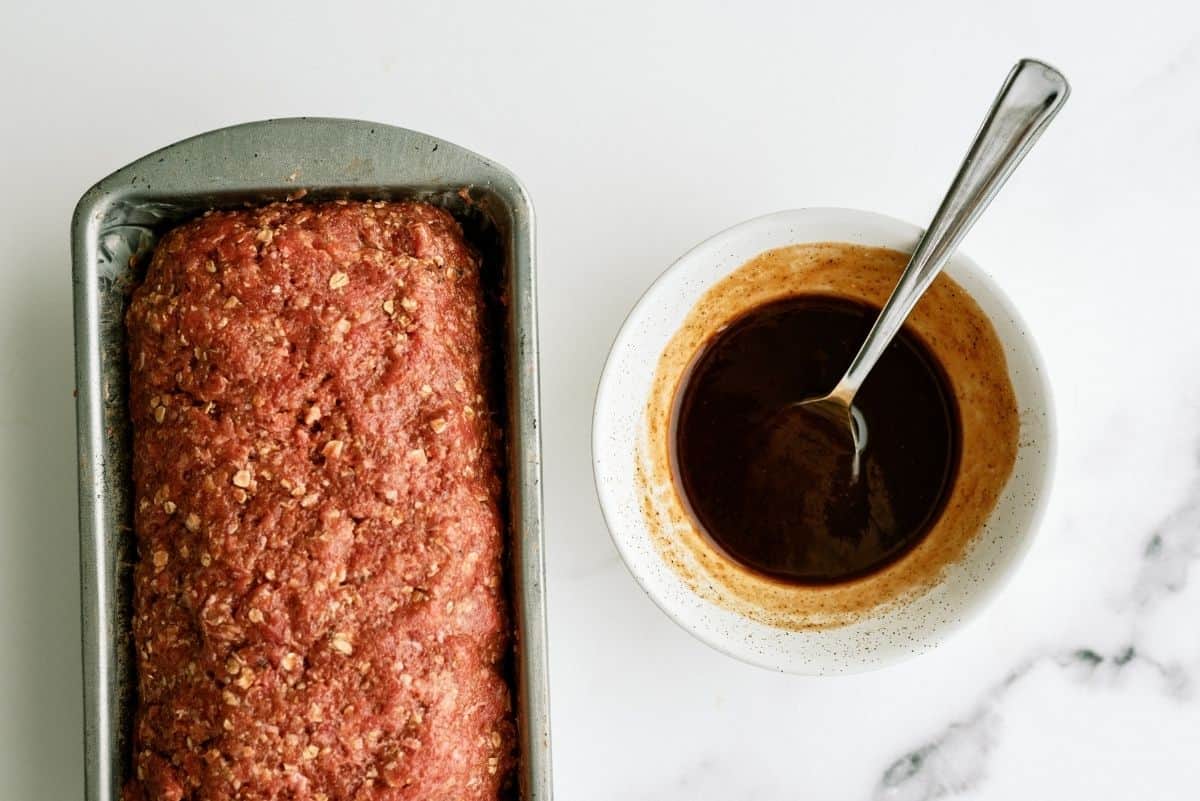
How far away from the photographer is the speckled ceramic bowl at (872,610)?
1688mm

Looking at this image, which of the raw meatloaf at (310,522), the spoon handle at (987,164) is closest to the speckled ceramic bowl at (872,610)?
the spoon handle at (987,164)

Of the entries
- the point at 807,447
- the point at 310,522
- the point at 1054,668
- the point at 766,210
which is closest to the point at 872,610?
the point at 807,447

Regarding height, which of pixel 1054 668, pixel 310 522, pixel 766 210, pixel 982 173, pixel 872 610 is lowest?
pixel 1054 668

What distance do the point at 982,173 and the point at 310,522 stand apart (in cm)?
108

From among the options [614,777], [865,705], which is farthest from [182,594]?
[865,705]

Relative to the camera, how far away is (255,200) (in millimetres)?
1634

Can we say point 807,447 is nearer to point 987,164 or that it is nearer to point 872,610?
point 872,610

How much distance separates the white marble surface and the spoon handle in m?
0.32

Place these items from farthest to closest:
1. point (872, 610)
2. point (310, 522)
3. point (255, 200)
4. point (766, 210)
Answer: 1. point (766, 210)
2. point (872, 610)
3. point (255, 200)
4. point (310, 522)

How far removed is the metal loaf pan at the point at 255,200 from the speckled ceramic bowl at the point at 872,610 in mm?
168

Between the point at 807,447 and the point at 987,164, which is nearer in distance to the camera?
the point at 987,164

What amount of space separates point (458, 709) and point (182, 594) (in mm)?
437

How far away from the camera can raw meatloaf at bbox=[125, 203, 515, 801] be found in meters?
1.52

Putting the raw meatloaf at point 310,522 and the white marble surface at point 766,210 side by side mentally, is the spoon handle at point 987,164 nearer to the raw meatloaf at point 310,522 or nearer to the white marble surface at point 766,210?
the white marble surface at point 766,210
